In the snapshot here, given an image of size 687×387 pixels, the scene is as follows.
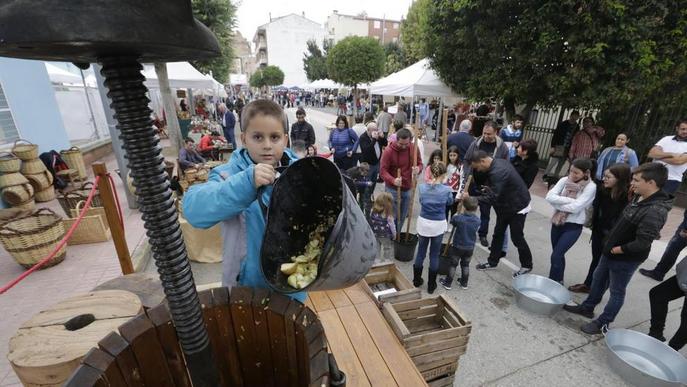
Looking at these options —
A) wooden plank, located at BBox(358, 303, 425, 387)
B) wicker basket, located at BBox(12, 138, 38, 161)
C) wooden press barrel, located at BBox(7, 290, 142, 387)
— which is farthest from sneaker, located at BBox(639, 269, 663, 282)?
wicker basket, located at BBox(12, 138, 38, 161)

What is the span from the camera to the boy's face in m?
1.35

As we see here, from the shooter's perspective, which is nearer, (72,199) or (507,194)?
(507,194)

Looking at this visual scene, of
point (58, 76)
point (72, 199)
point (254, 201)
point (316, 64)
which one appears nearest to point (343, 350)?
point (254, 201)

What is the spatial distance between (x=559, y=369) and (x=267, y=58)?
66.1m

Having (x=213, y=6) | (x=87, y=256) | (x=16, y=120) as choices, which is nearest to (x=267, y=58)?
(x=213, y=6)

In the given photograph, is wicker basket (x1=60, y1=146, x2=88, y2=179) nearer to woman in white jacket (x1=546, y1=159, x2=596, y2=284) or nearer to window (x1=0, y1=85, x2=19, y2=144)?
window (x1=0, y1=85, x2=19, y2=144)

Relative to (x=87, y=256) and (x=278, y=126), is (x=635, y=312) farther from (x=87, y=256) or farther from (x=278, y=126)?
(x=87, y=256)

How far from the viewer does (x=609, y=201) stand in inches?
141

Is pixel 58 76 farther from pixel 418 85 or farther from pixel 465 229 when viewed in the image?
pixel 465 229

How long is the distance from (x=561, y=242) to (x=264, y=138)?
4.09m

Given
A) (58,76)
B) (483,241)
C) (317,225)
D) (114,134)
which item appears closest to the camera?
(317,225)

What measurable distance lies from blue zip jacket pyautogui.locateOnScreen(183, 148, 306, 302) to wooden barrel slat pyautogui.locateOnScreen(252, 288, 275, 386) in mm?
86

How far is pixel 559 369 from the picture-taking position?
293 cm

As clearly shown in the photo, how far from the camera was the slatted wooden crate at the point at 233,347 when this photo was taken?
995 mm
